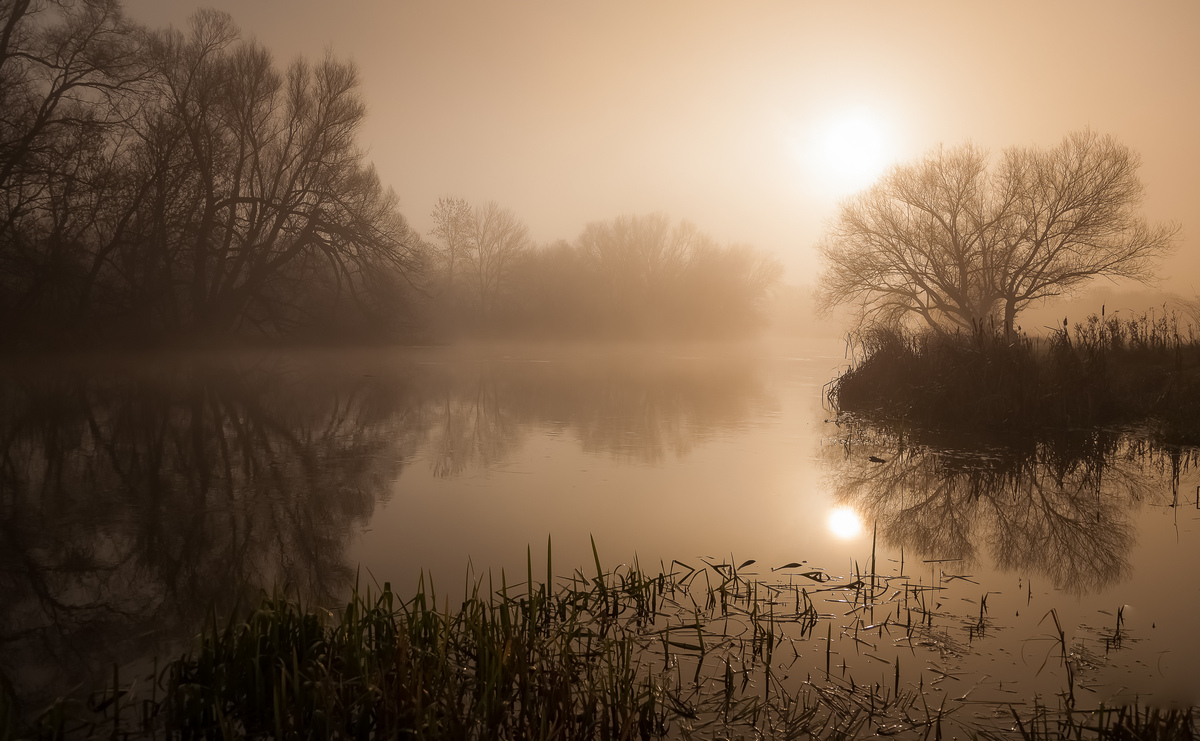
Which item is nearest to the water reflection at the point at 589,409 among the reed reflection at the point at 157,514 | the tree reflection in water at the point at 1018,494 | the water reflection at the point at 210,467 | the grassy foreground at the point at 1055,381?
the water reflection at the point at 210,467

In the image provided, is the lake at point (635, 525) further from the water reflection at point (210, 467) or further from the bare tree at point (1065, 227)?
the bare tree at point (1065, 227)

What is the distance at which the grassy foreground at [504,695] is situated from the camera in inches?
91.4

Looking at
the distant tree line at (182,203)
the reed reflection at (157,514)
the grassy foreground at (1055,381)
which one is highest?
the distant tree line at (182,203)

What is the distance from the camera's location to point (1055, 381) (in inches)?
385

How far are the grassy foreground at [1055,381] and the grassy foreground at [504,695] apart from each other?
25.7 feet

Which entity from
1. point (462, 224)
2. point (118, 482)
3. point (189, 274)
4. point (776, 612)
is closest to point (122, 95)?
point (189, 274)

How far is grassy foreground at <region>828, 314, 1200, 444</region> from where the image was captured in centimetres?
936

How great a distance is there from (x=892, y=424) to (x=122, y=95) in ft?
63.8

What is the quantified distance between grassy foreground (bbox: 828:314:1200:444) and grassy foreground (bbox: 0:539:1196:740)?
784 centimetres

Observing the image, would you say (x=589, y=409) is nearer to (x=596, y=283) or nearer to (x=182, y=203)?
(x=182, y=203)

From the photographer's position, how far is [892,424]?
33.4 ft

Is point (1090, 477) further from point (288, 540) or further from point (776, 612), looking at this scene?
point (288, 540)

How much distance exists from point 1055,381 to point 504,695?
9.87m

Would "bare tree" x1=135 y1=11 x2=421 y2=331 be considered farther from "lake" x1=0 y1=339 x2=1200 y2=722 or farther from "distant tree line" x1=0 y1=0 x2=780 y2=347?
"lake" x1=0 y1=339 x2=1200 y2=722
